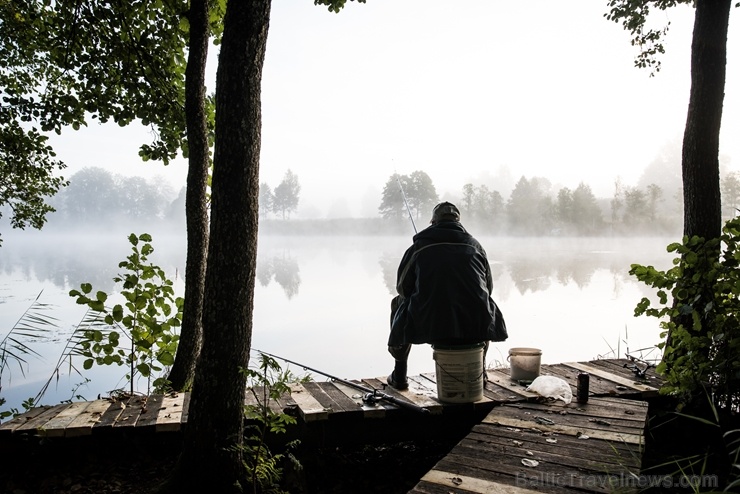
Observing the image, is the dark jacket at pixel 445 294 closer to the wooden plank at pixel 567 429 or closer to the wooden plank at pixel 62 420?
the wooden plank at pixel 567 429

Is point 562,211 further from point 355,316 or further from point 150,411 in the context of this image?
point 150,411

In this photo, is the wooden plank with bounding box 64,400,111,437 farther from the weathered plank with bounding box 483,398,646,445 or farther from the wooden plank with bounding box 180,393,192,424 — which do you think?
the weathered plank with bounding box 483,398,646,445

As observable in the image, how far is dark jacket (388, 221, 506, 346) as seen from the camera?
340cm

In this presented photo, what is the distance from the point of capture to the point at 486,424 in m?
3.22

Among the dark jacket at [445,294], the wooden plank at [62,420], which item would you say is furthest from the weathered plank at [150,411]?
the dark jacket at [445,294]

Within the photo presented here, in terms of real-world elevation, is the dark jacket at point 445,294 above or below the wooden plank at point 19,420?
above

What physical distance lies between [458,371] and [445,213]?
1.22m

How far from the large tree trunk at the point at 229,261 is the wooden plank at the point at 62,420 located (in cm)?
98

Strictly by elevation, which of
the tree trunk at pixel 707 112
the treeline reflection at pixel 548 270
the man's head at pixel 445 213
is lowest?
the treeline reflection at pixel 548 270

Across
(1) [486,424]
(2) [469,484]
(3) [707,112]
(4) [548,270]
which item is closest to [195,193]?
(1) [486,424]

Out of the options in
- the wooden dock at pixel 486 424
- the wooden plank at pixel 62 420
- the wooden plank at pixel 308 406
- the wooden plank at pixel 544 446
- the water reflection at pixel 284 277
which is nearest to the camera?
the wooden dock at pixel 486 424

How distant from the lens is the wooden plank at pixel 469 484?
2285mm

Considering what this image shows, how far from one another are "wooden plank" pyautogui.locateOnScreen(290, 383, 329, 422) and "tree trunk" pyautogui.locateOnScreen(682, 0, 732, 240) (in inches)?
140

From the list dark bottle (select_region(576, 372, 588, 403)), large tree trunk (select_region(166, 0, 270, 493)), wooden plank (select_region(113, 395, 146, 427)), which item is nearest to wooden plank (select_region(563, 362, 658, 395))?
dark bottle (select_region(576, 372, 588, 403))
